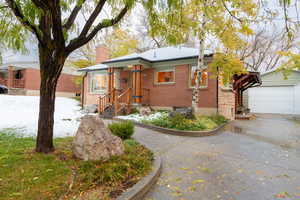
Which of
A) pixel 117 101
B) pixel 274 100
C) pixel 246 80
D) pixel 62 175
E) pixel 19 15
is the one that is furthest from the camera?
pixel 274 100

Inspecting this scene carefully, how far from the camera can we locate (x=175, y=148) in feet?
14.3

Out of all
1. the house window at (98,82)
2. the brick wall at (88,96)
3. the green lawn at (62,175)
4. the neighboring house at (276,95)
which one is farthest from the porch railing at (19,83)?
the neighboring house at (276,95)

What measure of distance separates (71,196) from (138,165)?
1172 mm

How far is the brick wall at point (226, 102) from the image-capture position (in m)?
8.78

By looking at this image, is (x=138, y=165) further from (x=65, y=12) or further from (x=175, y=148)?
(x=65, y=12)

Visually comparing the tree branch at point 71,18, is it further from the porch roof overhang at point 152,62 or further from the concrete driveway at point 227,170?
the porch roof overhang at point 152,62

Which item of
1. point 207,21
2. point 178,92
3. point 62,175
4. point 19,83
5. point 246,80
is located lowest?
point 62,175

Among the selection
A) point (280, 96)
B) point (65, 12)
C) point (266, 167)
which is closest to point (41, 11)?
point (65, 12)

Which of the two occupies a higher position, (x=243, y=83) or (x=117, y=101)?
(x=243, y=83)

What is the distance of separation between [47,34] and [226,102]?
9.23 metres

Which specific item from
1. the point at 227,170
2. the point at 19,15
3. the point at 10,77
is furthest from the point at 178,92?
the point at 10,77

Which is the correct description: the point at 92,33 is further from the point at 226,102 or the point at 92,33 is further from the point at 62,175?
the point at 226,102

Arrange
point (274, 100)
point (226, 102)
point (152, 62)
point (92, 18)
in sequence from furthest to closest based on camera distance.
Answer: point (274, 100) → point (152, 62) → point (226, 102) → point (92, 18)

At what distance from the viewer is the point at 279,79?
14.0m
